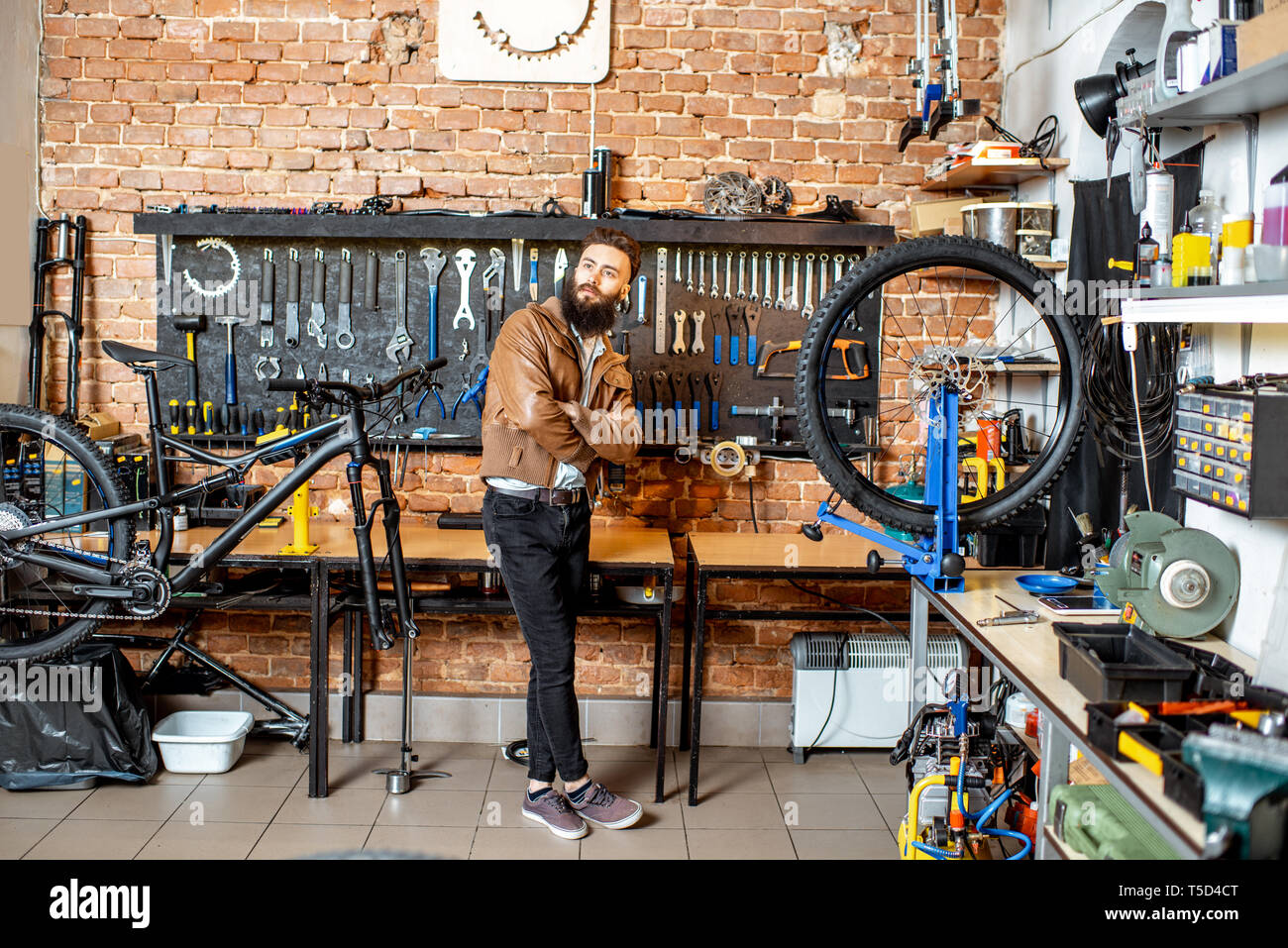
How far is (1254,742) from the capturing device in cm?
171

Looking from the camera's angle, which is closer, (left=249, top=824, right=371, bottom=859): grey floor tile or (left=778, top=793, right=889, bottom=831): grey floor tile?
(left=249, top=824, right=371, bottom=859): grey floor tile

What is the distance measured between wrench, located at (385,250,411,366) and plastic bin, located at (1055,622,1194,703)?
8.29ft

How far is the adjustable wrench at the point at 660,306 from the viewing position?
4043mm

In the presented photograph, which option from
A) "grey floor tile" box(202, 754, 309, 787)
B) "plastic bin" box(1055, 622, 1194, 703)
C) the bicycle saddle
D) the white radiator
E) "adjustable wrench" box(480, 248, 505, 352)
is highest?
"adjustable wrench" box(480, 248, 505, 352)

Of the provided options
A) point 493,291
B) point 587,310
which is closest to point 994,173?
point 587,310

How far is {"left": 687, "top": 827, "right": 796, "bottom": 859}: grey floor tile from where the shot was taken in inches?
128

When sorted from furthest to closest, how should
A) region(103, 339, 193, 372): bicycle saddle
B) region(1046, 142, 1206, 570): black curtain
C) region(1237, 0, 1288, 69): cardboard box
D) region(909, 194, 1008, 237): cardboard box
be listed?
region(909, 194, 1008, 237): cardboard box, region(103, 339, 193, 372): bicycle saddle, region(1046, 142, 1206, 570): black curtain, region(1237, 0, 1288, 69): cardboard box

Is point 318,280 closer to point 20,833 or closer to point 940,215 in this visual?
point 20,833

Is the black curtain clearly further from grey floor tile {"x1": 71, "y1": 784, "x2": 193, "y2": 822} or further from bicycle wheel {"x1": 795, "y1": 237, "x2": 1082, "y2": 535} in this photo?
grey floor tile {"x1": 71, "y1": 784, "x2": 193, "y2": 822}

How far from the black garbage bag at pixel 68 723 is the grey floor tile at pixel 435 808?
83 cm

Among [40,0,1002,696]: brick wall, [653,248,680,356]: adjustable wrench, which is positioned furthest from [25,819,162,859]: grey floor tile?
[653,248,680,356]: adjustable wrench

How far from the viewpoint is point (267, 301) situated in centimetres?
402

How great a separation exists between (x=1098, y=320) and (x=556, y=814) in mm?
2102
